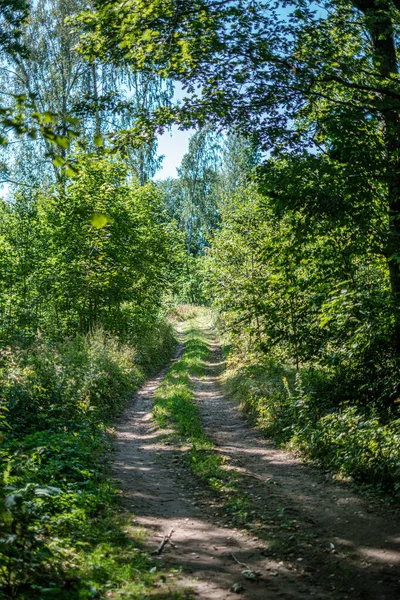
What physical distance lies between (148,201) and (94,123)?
25.5 feet

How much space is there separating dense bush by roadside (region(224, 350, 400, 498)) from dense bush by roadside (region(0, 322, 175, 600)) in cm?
338

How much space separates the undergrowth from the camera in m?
6.66

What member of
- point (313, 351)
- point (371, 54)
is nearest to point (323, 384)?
point (313, 351)

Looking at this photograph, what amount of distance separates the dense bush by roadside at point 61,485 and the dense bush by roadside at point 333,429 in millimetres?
3378

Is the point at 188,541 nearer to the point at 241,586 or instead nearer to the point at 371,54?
the point at 241,586

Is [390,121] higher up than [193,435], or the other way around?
[390,121]

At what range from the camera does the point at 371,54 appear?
7.50 meters

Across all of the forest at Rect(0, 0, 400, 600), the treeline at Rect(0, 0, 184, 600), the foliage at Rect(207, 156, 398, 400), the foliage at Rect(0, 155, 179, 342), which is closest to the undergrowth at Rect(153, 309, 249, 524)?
the forest at Rect(0, 0, 400, 600)

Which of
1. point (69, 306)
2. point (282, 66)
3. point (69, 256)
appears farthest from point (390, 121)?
point (69, 306)

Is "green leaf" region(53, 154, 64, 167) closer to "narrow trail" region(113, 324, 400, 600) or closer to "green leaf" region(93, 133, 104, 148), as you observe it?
"green leaf" region(93, 133, 104, 148)

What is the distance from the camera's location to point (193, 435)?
1002cm

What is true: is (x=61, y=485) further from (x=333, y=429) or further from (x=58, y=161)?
(x=58, y=161)

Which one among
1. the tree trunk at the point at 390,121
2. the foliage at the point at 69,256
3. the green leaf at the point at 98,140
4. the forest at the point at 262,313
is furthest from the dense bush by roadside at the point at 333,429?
the foliage at the point at 69,256

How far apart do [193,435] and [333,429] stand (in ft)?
10.0
